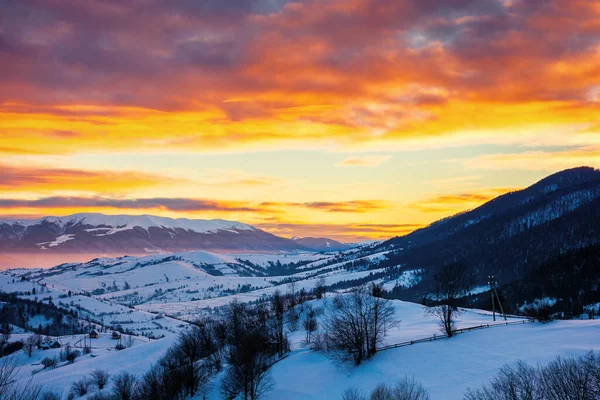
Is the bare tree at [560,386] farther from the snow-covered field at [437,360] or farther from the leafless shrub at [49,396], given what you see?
the leafless shrub at [49,396]

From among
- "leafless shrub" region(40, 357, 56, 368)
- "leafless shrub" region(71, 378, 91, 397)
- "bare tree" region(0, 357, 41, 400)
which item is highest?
"bare tree" region(0, 357, 41, 400)

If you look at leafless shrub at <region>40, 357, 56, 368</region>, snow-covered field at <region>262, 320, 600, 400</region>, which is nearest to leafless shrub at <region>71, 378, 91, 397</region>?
leafless shrub at <region>40, 357, 56, 368</region>

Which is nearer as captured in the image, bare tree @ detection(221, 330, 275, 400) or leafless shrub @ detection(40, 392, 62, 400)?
bare tree @ detection(221, 330, 275, 400)

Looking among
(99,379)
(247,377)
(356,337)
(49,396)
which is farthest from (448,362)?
(99,379)

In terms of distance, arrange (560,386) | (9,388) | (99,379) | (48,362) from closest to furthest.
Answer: (560,386) → (9,388) → (99,379) → (48,362)

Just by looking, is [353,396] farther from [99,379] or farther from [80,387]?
[99,379]

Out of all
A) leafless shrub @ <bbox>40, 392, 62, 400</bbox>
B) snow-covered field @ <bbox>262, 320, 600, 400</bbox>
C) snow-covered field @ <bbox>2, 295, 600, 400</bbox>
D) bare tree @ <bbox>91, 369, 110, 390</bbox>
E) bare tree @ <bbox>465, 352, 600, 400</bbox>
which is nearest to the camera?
bare tree @ <bbox>465, 352, 600, 400</bbox>

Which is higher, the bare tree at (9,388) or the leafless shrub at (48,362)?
the bare tree at (9,388)

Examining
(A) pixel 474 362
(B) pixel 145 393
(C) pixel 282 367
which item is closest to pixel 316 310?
(C) pixel 282 367

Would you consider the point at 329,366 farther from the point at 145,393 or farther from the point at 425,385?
the point at 145,393

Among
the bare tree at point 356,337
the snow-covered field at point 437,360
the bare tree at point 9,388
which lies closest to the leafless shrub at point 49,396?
the bare tree at point 9,388

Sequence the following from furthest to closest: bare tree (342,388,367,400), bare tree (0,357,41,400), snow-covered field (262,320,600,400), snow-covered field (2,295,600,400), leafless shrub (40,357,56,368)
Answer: leafless shrub (40,357,56,368) < snow-covered field (2,295,600,400) < snow-covered field (262,320,600,400) < bare tree (342,388,367,400) < bare tree (0,357,41,400)

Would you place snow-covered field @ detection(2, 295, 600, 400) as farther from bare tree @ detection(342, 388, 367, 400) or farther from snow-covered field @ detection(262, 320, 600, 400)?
bare tree @ detection(342, 388, 367, 400)

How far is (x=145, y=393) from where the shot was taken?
79.3m
